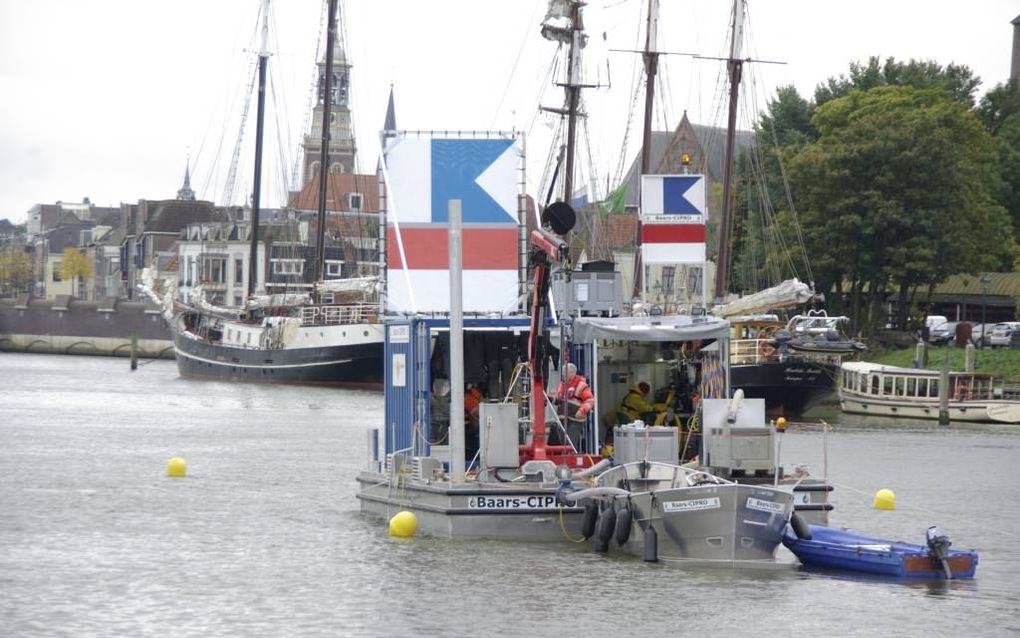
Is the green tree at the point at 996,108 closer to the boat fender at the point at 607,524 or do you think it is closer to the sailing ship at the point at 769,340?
the sailing ship at the point at 769,340

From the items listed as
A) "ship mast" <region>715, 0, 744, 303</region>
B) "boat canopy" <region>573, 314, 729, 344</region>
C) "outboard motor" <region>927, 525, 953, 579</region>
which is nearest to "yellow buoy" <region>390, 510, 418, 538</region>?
"boat canopy" <region>573, 314, 729, 344</region>

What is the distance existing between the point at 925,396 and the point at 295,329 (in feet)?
134

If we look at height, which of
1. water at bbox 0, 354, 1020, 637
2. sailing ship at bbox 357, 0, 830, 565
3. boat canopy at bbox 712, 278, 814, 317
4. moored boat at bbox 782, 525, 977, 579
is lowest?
water at bbox 0, 354, 1020, 637

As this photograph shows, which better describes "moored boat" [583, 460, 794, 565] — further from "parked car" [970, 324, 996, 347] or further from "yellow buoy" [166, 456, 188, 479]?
"parked car" [970, 324, 996, 347]

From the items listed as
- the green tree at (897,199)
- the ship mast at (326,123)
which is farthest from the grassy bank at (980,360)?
the ship mast at (326,123)

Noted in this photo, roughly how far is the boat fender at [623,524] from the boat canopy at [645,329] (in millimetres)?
3630

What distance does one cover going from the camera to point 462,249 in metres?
29.7

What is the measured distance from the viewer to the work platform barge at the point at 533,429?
26.9 meters

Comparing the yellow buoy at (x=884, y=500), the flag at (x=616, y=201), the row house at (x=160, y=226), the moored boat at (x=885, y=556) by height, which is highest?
the row house at (x=160, y=226)

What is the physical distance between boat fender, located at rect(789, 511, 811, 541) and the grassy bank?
5144 cm

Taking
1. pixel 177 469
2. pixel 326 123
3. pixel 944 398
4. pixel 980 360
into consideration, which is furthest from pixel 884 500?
pixel 326 123

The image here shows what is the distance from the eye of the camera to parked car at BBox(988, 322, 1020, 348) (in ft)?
293

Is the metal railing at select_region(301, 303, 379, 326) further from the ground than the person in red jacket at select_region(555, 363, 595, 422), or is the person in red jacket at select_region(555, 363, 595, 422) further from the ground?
the metal railing at select_region(301, 303, 379, 326)

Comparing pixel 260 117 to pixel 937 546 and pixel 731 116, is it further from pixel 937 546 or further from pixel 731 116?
pixel 937 546
